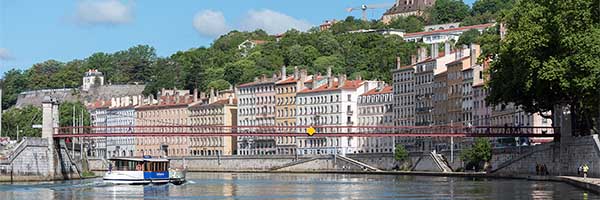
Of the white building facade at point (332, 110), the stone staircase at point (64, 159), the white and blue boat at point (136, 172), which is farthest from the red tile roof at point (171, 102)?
the white and blue boat at point (136, 172)

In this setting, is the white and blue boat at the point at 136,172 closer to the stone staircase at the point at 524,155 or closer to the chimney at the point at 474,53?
the stone staircase at the point at 524,155

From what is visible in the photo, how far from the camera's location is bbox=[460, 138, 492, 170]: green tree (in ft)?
343

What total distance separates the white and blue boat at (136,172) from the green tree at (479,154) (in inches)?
996

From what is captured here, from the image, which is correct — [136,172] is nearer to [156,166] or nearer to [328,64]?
[156,166]

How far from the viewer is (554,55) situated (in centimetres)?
7981

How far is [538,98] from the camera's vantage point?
85.8 metres

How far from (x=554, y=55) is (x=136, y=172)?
2426cm

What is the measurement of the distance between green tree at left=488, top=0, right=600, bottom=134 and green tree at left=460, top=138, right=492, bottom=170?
656 inches

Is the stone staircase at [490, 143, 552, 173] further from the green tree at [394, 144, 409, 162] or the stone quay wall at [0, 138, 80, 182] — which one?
the stone quay wall at [0, 138, 80, 182]

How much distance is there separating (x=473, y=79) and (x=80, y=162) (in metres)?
39.5

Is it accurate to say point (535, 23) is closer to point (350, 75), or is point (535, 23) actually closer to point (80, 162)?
point (80, 162)

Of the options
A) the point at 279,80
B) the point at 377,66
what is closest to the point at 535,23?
the point at 279,80

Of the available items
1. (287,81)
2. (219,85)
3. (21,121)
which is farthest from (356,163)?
(21,121)

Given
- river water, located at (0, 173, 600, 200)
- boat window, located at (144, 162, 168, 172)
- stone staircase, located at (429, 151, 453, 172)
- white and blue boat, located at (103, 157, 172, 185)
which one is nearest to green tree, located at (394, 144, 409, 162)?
stone staircase, located at (429, 151, 453, 172)
